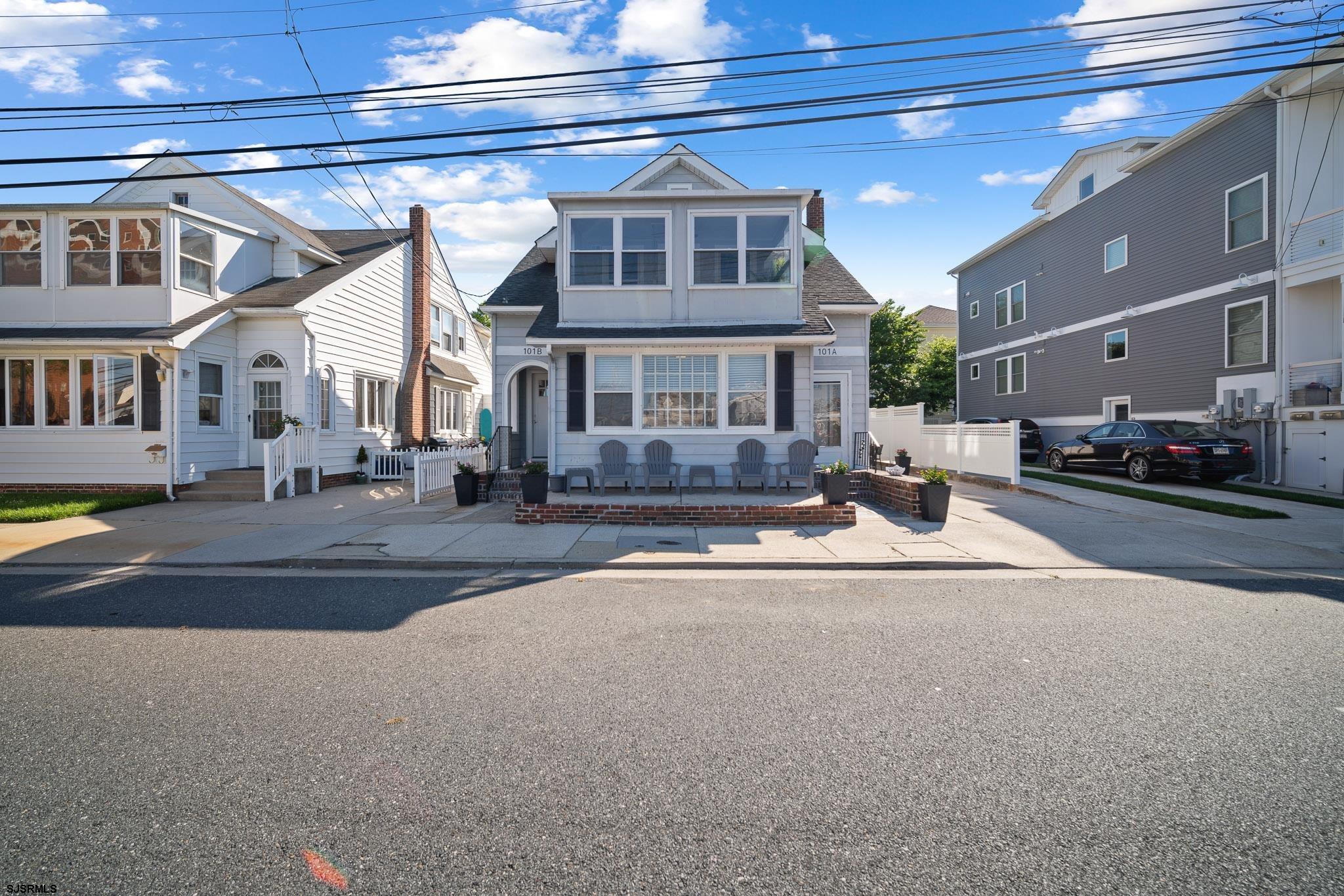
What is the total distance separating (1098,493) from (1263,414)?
5578 mm

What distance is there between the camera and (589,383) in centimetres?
1316

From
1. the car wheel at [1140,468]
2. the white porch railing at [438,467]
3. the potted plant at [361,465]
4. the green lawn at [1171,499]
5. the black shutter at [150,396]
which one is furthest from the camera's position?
the potted plant at [361,465]

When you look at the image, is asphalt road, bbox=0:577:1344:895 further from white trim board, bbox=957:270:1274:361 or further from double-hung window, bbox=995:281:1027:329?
double-hung window, bbox=995:281:1027:329

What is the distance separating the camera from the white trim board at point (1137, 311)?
1734 cm

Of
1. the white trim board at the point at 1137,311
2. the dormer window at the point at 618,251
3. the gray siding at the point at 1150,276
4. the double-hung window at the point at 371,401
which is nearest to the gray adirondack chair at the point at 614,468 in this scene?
the dormer window at the point at 618,251

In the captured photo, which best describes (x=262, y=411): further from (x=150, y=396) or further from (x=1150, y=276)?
(x=1150, y=276)

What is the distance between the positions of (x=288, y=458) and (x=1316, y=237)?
23880mm

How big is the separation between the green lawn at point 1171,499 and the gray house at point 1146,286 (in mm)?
4333

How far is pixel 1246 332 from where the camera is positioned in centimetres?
1711

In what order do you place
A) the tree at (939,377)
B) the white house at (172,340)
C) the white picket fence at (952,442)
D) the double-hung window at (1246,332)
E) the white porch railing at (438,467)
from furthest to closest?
the tree at (939,377) < the double-hung window at (1246,332) < the white picket fence at (952,442) < the white house at (172,340) < the white porch railing at (438,467)

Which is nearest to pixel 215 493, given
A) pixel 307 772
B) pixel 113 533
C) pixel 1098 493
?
pixel 113 533

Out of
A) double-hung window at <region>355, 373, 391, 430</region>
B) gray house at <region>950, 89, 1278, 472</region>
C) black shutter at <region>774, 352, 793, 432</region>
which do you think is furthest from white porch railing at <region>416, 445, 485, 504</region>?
gray house at <region>950, 89, 1278, 472</region>

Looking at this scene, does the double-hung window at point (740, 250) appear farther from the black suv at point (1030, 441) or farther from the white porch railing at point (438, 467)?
the black suv at point (1030, 441)

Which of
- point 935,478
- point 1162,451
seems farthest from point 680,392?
point 1162,451
